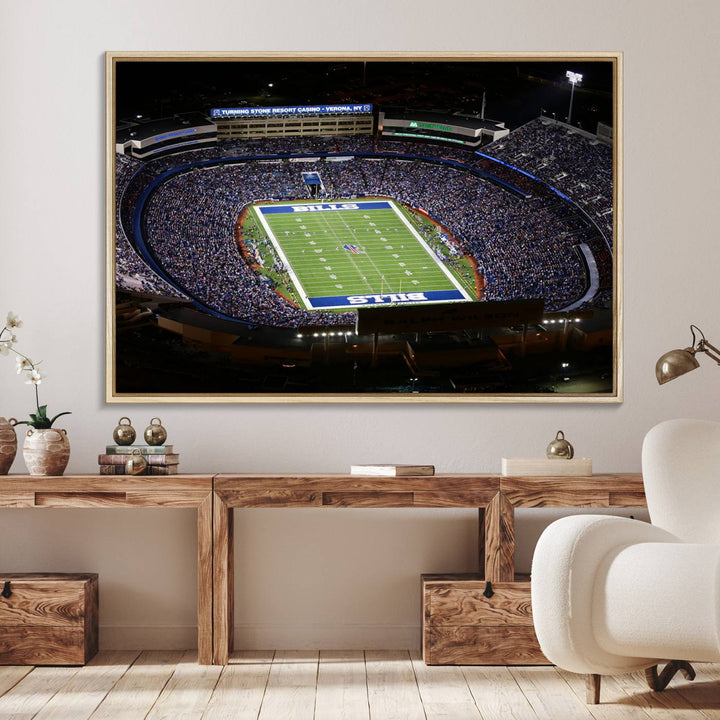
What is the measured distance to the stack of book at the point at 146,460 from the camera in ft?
10.7

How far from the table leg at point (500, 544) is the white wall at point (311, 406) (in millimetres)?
401

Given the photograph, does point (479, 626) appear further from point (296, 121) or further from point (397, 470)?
point (296, 121)

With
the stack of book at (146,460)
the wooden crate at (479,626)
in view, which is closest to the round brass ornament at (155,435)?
the stack of book at (146,460)

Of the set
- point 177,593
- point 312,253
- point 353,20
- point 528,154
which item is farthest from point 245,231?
point 177,593

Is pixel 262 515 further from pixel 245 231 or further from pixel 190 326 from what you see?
pixel 245 231

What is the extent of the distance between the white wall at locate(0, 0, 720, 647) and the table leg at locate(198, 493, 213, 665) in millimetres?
378

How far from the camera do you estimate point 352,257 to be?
3.58 metres

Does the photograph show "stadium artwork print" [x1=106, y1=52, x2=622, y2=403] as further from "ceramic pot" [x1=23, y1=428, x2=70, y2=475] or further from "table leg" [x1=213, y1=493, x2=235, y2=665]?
"table leg" [x1=213, y1=493, x2=235, y2=665]

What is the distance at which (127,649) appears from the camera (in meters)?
3.45

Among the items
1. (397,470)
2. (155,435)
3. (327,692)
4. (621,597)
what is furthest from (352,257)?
(621,597)

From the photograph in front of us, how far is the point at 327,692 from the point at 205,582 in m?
0.59

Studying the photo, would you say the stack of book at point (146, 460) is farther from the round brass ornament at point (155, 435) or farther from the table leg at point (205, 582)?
the table leg at point (205, 582)

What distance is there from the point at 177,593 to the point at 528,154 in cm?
218

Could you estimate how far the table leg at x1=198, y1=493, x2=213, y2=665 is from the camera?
3154 mm
